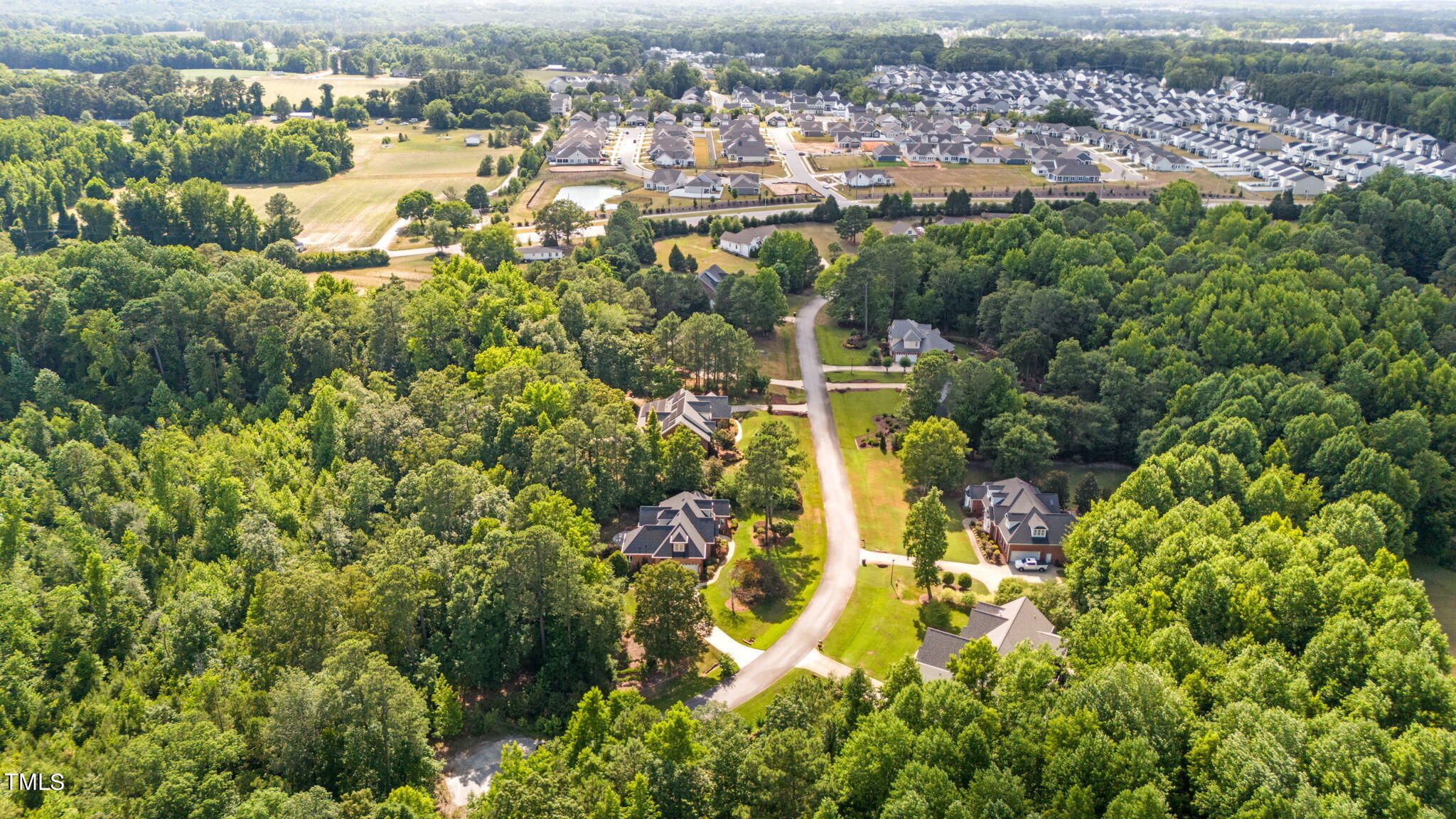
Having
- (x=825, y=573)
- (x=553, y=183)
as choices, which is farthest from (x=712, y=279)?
(x=553, y=183)

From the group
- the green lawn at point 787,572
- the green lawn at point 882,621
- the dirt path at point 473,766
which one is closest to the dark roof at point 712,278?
the green lawn at point 787,572

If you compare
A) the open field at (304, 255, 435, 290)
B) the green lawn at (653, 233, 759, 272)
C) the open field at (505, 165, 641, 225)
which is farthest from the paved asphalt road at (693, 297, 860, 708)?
the open field at (505, 165, 641, 225)

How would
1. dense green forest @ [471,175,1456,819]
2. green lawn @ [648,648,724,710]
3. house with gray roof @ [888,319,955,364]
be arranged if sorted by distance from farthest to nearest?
house with gray roof @ [888,319,955,364]
green lawn @ [648,648,724,710]
dense green forest @ [471,175,1456,819]

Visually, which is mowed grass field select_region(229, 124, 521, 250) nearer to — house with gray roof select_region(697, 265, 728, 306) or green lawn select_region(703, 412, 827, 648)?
house with gray roof select_region(697, 265, 728, 306)

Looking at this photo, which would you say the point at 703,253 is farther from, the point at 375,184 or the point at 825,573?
the point at 825,573

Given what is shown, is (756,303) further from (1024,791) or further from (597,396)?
(1024,791)

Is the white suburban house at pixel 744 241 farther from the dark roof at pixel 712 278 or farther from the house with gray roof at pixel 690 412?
the house with gray roof at pixel 690 412
